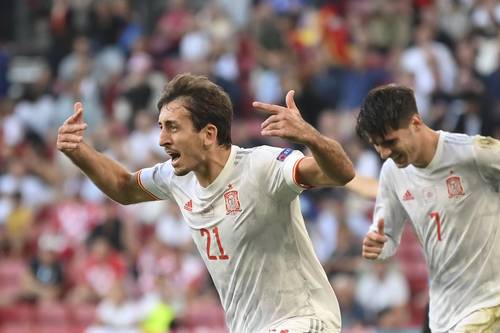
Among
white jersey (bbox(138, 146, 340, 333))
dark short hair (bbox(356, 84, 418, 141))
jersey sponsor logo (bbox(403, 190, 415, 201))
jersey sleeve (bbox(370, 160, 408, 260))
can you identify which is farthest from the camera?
jersey sleeve (bbox(370, 160, 408, 260))

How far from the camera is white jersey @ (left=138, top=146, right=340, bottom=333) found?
22.9ft

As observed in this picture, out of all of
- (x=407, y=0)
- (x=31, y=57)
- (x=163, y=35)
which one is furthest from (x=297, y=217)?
(x=31, y=57)

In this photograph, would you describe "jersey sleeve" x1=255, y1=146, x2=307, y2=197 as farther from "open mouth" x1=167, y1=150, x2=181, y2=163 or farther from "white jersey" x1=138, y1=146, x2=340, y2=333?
"open mouth" x1=167, y1=150, x2=181, y2=163

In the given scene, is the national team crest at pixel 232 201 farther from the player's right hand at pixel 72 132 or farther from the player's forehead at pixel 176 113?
the player's right hand at pixel 72 132

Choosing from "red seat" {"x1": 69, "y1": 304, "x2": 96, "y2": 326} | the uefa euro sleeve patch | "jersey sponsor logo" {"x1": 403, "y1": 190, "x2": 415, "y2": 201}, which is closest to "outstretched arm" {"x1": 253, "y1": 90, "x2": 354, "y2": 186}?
the uefa euro sleeve patch

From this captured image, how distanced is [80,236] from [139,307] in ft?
7.30

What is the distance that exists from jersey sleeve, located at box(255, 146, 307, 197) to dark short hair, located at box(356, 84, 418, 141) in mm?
878

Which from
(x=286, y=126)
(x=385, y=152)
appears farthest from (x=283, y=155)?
(x=385, y=152)

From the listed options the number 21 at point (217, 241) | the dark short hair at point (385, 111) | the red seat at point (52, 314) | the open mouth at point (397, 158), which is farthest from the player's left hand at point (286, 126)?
the red seat at point (52, 314)

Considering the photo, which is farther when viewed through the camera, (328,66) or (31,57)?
(31,57)

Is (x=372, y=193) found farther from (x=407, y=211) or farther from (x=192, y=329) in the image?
(x=192, y=329)

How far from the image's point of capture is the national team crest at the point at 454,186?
779cm

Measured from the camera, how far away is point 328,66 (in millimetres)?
17312

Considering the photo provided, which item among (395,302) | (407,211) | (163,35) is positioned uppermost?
(163,35)
